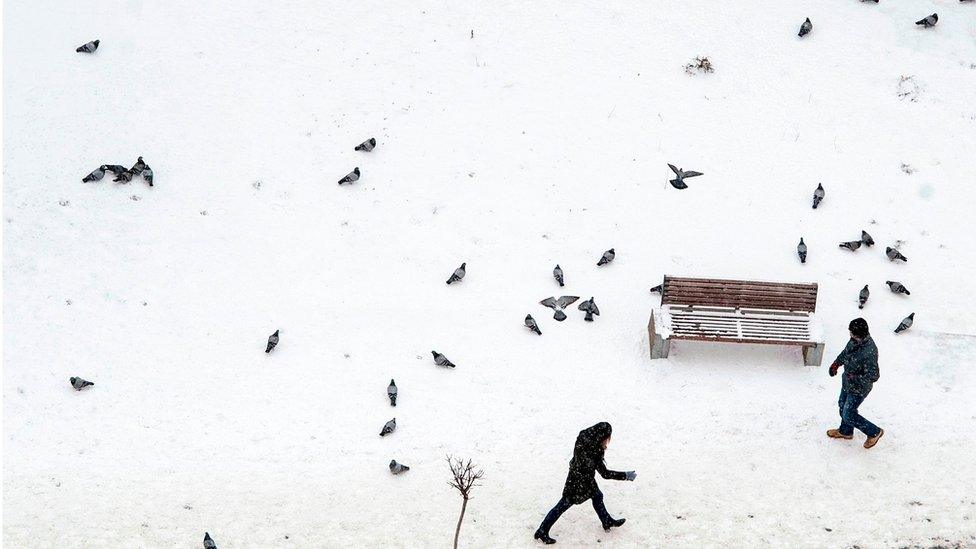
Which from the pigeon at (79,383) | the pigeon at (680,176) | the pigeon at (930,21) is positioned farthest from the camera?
the pigeon at (930,21)

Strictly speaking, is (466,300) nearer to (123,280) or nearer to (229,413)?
(229,413)

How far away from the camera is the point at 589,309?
51.3 feet

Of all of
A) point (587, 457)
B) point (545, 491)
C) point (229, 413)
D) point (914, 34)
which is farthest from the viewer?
point (914, 34)

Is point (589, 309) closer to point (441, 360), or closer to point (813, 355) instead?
point (441, 360)

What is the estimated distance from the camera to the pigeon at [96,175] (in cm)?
1739

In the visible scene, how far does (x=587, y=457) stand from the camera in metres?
11.5

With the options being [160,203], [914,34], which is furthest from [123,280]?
[914,34]

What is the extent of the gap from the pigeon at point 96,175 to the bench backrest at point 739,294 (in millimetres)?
9241

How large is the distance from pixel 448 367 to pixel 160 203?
5836 millimetres

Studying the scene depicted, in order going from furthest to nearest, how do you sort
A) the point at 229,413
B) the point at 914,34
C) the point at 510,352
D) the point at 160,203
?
1. the point at 914,34
2. the point at 160,203
3. the point at 510,352
4. the point at 229,413

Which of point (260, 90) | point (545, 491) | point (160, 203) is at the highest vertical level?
point (260, 90)

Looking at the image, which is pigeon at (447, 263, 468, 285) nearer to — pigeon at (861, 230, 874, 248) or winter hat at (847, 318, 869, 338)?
winter hat at (847, 318, 869, 338)

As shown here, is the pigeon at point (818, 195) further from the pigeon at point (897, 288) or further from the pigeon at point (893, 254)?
the pigeon at point (897, 288)

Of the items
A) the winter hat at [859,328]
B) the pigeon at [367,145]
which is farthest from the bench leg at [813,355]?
the pigeon at [367,145]
